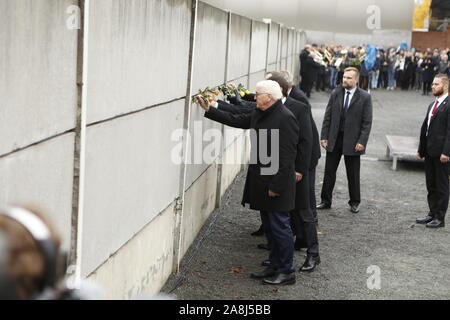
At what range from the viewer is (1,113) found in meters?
2.96

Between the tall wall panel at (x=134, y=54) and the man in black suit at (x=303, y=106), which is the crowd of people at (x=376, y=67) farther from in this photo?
the tall wall panel at (x=134, y=54)

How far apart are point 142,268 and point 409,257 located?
3.55 meters

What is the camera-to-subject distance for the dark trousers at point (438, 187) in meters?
9.50

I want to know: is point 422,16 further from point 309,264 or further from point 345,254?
point 309,264

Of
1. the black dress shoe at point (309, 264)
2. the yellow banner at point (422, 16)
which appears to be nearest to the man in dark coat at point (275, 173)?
the black dress shoe at point (309, 264)

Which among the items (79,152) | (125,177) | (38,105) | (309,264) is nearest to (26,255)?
(38,105)

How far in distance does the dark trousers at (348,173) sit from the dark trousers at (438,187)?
1.01 meters

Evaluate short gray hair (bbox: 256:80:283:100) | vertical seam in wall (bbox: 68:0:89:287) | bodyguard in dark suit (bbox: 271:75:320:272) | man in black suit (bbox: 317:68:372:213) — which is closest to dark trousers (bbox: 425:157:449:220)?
man in black suit (bbox: 317:68:372:213)

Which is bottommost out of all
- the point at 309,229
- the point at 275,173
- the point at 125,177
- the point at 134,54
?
the point at 309,229

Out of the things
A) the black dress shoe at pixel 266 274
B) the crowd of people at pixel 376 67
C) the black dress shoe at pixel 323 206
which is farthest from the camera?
the crowd of people at pixel 376 67

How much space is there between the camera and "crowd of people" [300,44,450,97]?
1247 inches

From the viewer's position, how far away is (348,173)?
10.4 meters

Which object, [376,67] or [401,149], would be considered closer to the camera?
[401,149]

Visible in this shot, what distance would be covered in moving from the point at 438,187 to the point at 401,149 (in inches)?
186
